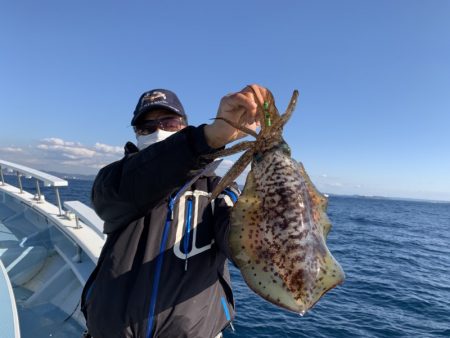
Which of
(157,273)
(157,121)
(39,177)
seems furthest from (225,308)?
(39,177)

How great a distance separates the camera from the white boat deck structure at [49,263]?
4.96m

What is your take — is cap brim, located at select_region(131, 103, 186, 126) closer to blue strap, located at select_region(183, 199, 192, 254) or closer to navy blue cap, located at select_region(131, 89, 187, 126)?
navy blue cap, located at select_region(131, 89, 187, 126)

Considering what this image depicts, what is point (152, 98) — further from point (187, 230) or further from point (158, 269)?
point (158, 269)

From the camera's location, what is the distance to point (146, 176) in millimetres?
1946

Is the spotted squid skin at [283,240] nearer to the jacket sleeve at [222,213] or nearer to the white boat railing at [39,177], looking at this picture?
the jacket sleeve at [222,213]

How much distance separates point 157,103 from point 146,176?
31.1 inches

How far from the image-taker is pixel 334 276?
1547mm

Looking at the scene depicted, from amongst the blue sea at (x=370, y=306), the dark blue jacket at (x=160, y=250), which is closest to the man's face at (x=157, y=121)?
the dark blue jacket at (x=160, y=250)

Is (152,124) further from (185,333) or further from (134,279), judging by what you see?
(185,333)

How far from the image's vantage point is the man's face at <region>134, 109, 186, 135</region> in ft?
8.64

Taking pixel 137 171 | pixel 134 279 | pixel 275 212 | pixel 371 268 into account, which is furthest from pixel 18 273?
pixel 371 268

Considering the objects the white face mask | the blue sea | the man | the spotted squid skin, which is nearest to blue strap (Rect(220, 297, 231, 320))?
the man

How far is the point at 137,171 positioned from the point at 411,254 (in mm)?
24831

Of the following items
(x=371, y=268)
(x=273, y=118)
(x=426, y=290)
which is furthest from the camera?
(x=371, y=268)
